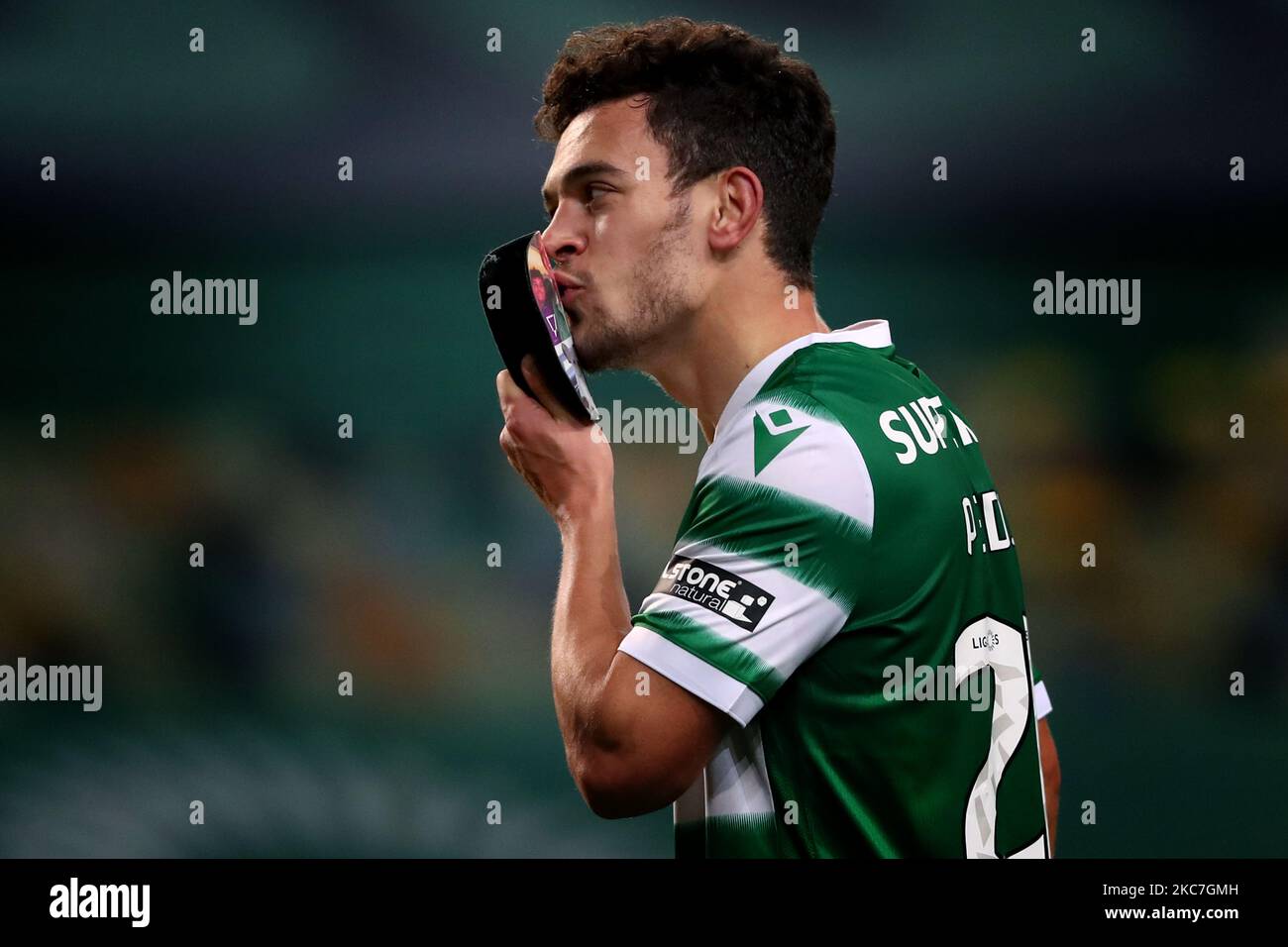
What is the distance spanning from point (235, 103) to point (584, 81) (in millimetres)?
2014

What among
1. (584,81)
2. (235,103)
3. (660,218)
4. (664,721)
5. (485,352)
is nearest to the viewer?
(664,721)

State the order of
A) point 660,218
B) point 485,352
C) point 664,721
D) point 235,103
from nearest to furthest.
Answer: point 664,721
point 660,218
point 235,103
point 485,352

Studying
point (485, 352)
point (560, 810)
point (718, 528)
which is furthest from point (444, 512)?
point (718, 528)

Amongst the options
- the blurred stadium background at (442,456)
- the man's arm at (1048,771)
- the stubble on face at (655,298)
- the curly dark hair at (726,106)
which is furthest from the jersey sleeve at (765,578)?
the blurred stadium background at (442,456)

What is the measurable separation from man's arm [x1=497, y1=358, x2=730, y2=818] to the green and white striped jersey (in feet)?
0.13

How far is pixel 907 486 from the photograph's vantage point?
4.71 feet

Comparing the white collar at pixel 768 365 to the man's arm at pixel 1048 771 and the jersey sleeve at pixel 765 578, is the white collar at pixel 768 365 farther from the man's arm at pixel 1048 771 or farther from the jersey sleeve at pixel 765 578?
the man's arm at pixel 1048 771

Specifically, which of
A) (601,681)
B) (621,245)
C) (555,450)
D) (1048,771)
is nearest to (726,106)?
(621,245)

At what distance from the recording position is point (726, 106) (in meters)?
1.79

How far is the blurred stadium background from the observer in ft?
11.4

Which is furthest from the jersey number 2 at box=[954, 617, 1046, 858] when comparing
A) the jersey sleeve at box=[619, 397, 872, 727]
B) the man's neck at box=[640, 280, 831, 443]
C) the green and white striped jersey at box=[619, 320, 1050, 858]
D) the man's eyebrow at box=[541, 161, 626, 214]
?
the man's eyebrow at box=[541, 161, 626, 214]

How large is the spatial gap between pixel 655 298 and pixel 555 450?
0.25 meters

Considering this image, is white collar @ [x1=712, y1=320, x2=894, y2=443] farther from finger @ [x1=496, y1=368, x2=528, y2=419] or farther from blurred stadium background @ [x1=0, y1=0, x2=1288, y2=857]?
blurred stadium background @ [x1=0, y1=0, x2=1288, y2=857]

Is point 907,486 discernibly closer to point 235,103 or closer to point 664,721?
point 664,721
